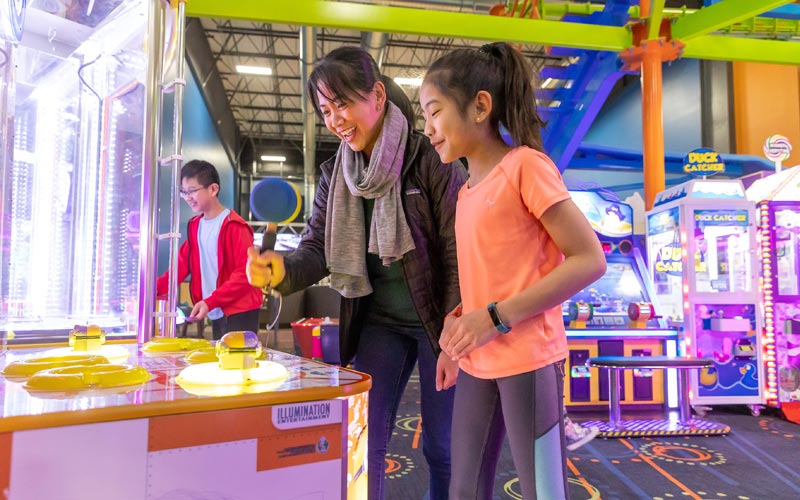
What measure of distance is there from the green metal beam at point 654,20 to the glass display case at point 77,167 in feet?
14.9

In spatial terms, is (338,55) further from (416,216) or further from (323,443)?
(323,443)

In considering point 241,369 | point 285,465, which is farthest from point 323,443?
point 241,369

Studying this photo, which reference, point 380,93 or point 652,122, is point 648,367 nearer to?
point 652,122

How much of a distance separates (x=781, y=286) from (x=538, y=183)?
3922 mm

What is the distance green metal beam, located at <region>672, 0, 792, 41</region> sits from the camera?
4.56 meters

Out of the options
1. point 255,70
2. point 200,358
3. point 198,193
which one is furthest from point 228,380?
point 255,70

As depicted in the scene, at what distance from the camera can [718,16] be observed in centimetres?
476

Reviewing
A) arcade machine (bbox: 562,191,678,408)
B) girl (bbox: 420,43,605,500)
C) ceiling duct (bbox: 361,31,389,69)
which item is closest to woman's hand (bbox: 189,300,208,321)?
girl (bbox: 420,43,605,500)

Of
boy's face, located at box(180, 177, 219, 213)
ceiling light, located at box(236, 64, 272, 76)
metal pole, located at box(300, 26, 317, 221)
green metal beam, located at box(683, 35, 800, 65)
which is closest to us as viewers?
boy's face, located at box(180, 177, 219, 213)

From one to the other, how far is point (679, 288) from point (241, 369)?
3927 millimetres

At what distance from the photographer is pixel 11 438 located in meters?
0.65

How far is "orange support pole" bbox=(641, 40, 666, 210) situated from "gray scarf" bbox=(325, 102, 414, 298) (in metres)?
4.14

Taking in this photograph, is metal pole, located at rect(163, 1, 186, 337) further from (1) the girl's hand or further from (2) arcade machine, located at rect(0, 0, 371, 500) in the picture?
(1) the girl's hand

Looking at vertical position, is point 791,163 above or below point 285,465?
above
